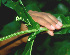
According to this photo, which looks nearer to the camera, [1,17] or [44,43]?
[1,17]

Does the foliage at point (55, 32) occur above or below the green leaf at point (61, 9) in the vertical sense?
below

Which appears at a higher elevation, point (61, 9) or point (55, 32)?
point (61, 9)

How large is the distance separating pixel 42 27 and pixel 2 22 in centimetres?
81

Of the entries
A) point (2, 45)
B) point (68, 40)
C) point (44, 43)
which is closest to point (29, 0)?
point (44, 43)

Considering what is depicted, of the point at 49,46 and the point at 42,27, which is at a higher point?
the point at 42,27

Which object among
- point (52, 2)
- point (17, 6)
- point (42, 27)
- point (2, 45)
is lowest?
point (2, 45)

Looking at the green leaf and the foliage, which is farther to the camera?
the green leaf

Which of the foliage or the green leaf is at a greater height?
the green leaf

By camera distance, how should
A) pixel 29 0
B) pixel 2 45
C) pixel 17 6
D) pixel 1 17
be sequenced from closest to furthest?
pixel 17 6, pixel 2 45, pixel 1 17, pixel 29 0

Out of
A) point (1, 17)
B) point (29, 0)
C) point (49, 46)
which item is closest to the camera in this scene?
point (1, 17)

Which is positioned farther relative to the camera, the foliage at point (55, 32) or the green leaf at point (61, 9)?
the green leaf at point (61, 9)

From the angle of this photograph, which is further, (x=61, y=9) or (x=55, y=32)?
(x=61, y=9)

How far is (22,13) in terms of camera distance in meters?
0.68

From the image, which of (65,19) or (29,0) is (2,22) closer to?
(29,0)
